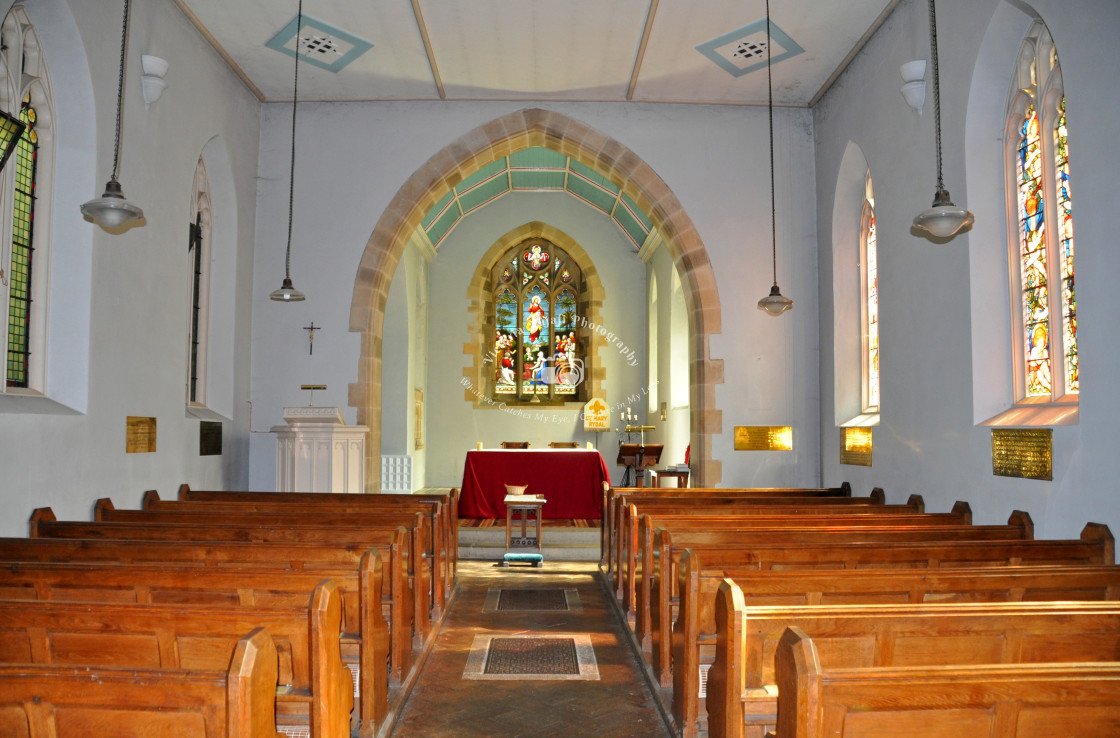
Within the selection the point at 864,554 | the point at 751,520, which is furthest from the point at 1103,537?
the point at 751,520

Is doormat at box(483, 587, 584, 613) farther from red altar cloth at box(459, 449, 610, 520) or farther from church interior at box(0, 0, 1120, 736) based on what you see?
red altar cloth at box(459, 449, 610, 520)

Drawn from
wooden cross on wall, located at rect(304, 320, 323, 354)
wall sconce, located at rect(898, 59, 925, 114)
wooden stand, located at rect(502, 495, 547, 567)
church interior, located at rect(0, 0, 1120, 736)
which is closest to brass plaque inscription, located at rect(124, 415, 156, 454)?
church interior, located at rect(0, 0, 1120, 736)

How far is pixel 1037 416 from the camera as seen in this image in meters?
4.69

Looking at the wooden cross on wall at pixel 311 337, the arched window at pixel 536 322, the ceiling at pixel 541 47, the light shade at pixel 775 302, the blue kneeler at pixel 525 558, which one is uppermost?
the ceiling at pixel 541 47

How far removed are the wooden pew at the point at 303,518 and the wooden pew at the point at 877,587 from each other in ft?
6.18

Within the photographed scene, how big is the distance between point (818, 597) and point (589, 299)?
11.5 meters

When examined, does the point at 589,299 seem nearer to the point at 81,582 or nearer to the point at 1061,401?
the point at 1061,401

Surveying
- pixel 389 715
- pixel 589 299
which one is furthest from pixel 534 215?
pixel 389 715

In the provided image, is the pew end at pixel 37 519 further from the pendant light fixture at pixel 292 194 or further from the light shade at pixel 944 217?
the light shade at pixel 944 217

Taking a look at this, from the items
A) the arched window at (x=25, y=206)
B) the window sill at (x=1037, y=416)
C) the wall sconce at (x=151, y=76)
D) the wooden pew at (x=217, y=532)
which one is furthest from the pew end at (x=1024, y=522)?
the wall sconce at (x=151, y=76)

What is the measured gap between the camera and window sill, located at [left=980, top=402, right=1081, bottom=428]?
436 centimetres

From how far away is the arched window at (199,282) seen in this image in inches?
294

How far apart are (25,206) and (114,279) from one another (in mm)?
669

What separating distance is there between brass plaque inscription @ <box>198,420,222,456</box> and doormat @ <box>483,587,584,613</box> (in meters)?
2.63
